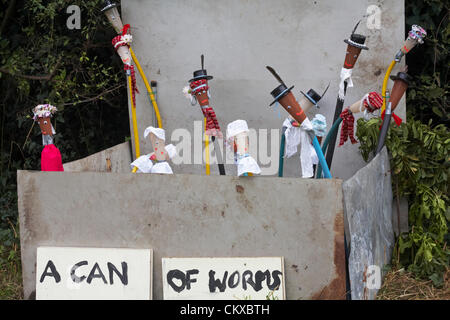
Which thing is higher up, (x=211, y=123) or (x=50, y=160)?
(x=211, y=123)

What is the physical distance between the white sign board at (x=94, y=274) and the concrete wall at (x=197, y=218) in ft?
0.14

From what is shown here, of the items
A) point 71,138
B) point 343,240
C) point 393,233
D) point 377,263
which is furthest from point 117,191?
point 71,138

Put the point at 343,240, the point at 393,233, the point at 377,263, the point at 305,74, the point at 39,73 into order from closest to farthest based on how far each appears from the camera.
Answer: the point at 343,240
the point at 377,263
the point at 393,233
the point at 305,74
the point at 39,73

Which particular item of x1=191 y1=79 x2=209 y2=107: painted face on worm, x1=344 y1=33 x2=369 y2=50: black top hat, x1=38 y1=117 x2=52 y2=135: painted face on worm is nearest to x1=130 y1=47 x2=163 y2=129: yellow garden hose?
x1=191 y1=79 x2=209 y2=107: painted face on worm

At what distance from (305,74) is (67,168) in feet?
4.63

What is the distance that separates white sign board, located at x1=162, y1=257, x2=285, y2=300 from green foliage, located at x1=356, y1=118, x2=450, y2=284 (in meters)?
0.87

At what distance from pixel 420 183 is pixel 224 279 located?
1.21 metres

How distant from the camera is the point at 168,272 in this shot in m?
2.48

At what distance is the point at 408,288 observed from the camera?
282 centimetres

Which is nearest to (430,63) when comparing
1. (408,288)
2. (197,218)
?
(408,288)

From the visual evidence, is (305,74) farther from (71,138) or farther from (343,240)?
(71,138)

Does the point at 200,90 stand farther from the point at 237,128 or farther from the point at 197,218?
the point at 197,218

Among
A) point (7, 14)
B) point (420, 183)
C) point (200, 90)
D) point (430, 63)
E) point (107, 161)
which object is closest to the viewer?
point (200, 90)

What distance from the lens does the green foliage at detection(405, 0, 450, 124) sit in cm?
360
